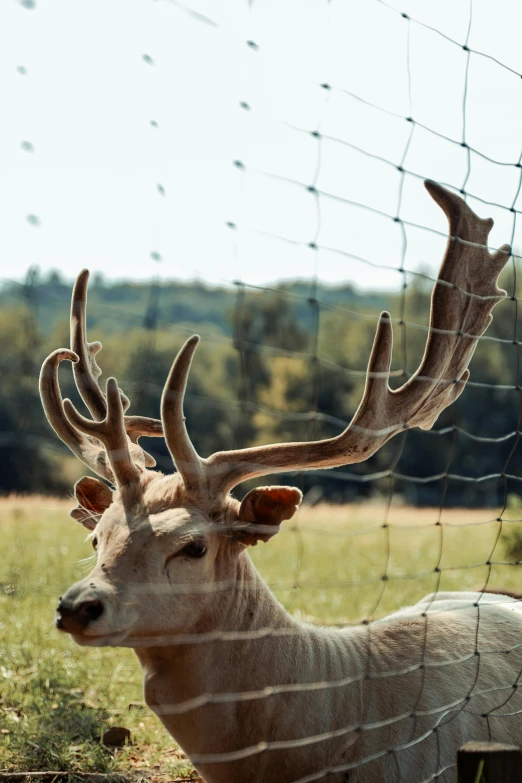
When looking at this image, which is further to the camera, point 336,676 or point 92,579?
point 336,676

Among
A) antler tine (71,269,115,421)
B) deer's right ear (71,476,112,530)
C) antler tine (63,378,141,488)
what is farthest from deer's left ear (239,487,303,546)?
antler tine (71,269,115,421)

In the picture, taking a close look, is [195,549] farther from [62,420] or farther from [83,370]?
[83,370]

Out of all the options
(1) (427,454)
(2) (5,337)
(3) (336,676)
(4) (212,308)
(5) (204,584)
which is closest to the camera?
(5) (204,584)

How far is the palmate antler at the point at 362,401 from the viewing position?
10.5 feet

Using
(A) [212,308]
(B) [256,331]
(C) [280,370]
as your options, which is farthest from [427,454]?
(A) [212,308]

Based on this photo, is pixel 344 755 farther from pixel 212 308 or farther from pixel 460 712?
pixel 212 308

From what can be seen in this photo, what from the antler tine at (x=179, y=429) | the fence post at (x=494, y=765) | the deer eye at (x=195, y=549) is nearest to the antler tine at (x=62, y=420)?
the antler tine at (x=179, y=429)

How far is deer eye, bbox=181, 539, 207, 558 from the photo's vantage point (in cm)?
309

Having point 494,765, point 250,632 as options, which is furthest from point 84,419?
point 494,765

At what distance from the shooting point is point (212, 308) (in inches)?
4948

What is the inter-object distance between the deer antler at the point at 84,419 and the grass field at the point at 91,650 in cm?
31

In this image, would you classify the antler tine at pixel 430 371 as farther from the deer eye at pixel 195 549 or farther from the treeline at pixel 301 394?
the treeline at pixel 301 394

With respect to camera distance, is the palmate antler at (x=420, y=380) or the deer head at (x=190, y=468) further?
the palmate antler at (x=420, y=380)

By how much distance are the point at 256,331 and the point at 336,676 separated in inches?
2768
